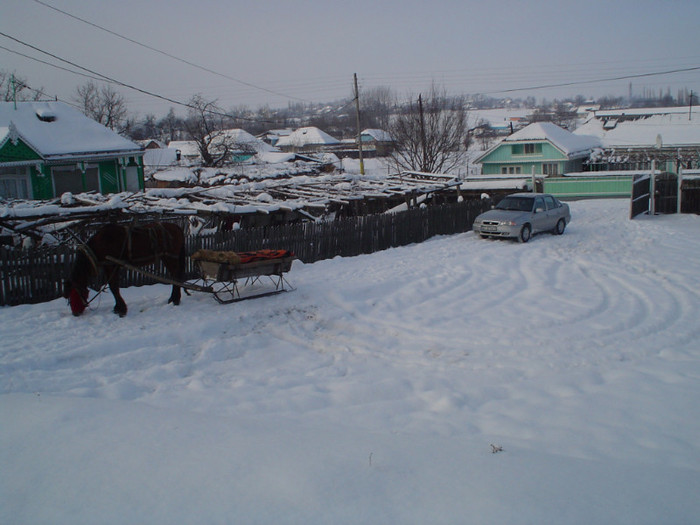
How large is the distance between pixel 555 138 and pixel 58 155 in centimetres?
3816

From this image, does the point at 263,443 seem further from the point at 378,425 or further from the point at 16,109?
the point at 16,109

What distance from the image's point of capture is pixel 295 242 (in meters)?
16.2

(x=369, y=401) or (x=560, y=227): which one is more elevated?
(x=560, y=227)

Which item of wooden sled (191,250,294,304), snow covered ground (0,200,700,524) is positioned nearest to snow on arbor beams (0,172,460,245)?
snow covered ground (0,200,700,524)

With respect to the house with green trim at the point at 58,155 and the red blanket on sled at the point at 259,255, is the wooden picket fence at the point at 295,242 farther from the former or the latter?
the house with green trim at the point at 58,155

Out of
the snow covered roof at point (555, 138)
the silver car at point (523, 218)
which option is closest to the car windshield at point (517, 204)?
the silver car at point (523, 218)

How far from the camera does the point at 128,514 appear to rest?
162 inches

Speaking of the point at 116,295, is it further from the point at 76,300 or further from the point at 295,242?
the point at 295,242

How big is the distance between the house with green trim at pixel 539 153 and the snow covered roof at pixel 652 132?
20.4ft

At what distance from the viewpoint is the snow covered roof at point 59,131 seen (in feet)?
94.7

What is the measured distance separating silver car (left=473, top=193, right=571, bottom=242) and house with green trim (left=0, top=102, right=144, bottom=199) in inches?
787

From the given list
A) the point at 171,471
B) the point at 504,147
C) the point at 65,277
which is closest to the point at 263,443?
the point at 171,471

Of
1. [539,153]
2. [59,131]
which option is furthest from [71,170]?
[539,153]

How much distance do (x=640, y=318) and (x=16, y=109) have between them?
31050mm
